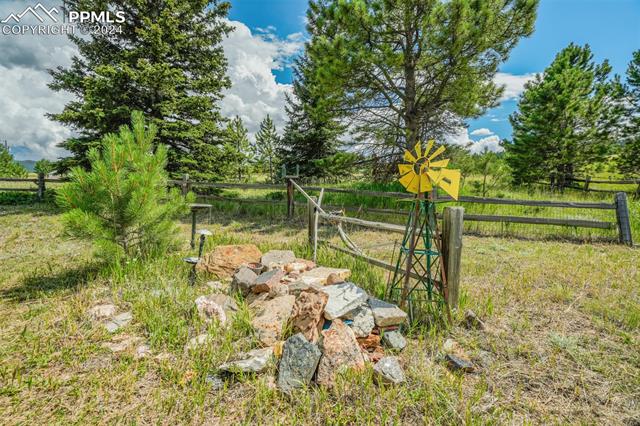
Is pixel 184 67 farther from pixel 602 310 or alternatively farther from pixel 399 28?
pixel 602 310

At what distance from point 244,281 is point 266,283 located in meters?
0.31

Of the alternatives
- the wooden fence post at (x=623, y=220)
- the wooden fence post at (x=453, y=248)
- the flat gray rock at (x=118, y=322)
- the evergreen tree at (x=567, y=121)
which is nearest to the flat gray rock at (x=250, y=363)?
the flat gray rock at (x=118, y=322)

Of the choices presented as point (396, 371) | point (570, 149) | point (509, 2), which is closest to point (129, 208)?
point (396, 371)

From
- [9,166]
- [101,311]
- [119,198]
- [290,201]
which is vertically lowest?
[101,311]

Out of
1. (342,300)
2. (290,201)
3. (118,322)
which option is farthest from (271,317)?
(290,201)

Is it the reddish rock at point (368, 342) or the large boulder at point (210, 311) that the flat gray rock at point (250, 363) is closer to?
the large boulder at point (210, 311)

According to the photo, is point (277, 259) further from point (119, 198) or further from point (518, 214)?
point (518, 214)

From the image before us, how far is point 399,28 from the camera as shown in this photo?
7.61 meters

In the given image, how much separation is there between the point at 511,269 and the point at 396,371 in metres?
3.34

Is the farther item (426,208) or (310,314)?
(426,208)

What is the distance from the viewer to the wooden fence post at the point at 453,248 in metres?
2.65

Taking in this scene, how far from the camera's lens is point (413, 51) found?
8.15m

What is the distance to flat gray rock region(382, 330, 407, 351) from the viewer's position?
2.26m

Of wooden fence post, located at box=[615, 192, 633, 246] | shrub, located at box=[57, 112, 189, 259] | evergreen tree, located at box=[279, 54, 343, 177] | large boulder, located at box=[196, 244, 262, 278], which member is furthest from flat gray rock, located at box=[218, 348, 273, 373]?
evergreen tree, located at box=[279, 54, 343, 177]
